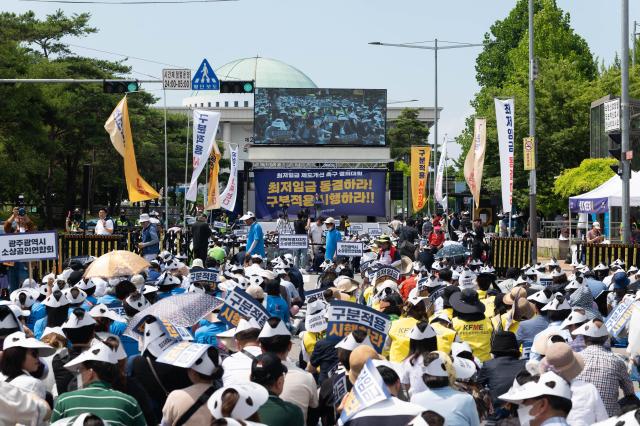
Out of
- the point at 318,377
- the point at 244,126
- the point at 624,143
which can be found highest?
the point at 244,126

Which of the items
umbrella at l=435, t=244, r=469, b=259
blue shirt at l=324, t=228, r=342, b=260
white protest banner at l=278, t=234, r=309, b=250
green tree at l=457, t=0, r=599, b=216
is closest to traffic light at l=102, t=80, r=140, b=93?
blue shirt at l=324, t=228, r=342, b=260

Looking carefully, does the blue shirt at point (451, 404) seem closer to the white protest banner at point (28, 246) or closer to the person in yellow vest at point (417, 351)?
the person in yellow vest at point (417, 351)

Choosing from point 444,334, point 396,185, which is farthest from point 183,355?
point 396,185

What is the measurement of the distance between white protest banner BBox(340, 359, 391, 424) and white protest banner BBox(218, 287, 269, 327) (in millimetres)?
3738

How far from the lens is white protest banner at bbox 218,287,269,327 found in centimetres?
992

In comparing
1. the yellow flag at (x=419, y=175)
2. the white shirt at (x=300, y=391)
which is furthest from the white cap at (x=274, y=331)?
the yellow flag at (x=419, y=175)

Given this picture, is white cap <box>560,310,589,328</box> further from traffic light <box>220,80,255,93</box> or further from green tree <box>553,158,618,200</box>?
green tree <box>553,158,618,200</box>

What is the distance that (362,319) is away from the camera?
9.11 m

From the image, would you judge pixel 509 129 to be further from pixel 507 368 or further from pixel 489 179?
pixel 489 179

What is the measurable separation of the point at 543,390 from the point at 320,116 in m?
60.3

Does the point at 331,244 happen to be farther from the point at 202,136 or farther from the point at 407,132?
the point at 407,132

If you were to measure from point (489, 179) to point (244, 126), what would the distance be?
78.5 meters

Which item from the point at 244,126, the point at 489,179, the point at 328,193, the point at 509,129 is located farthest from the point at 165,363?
the point at 244,126

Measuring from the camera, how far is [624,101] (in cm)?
2528
